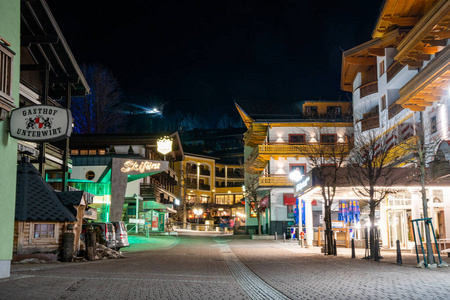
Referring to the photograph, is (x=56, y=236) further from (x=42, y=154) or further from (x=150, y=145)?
(x=150, y=145)

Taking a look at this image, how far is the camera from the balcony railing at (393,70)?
30.9m

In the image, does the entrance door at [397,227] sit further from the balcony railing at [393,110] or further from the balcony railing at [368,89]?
the balcony railing at [368,89]

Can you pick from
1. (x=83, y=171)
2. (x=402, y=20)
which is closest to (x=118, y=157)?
(x=83, y=171)

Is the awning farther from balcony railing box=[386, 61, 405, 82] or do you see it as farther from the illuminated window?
balcony railing box=[386, 61, 405, 82]

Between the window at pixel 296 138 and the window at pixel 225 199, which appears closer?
the window at pixel 296 138

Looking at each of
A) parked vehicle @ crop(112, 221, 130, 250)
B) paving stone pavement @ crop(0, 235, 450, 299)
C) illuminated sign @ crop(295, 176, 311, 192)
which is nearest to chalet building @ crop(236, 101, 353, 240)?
illuminated sign @ crop(295, 176, 311, 192)

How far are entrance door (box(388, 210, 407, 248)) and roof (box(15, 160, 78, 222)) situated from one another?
17.7 m

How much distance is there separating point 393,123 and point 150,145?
26.9 meters

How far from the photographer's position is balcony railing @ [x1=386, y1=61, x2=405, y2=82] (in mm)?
30938

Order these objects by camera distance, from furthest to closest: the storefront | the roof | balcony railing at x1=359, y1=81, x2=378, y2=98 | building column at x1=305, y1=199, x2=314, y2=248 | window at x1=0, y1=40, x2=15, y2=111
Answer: balcony railing at x1=359, y1=81, x2=378, y2=98
building column at x1=305, y1=199, x2=314, y2=248
the storefront
the roof
window at x1=0, y1=40, x2=15, y2=111

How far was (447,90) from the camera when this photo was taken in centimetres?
2083

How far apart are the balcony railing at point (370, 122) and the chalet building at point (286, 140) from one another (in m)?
13.4

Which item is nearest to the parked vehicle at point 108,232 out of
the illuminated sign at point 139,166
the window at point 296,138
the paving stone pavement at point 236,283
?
the illuminated sign at point 139,166

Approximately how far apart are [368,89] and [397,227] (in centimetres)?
1288
